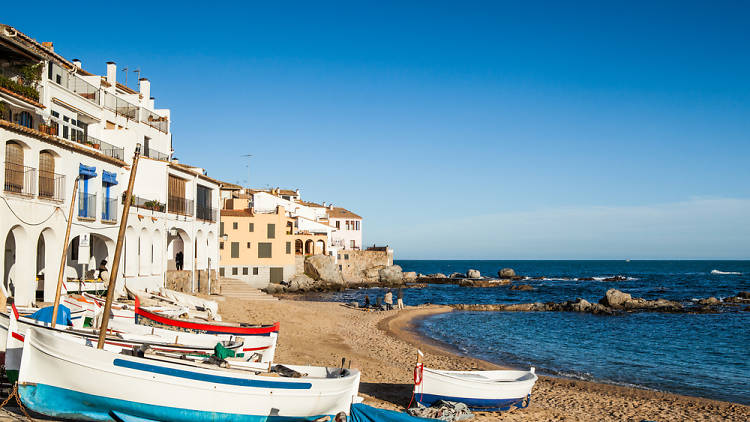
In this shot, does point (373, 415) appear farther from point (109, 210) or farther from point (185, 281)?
point (185, 281)

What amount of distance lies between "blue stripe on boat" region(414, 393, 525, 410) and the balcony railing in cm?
1595

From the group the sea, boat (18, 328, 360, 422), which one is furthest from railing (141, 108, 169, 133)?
boat (18, 328, 360, 422)

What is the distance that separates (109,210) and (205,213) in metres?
12.9

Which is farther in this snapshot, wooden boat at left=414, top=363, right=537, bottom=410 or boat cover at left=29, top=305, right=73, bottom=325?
boat cover at left=29, top=305, right=73, bottom=325

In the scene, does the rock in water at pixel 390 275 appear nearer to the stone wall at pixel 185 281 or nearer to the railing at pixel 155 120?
the stone wall at pixel 185 281

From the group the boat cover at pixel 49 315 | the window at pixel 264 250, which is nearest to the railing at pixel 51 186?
the boat cover at pixel 49 315

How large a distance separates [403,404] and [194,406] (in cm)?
674

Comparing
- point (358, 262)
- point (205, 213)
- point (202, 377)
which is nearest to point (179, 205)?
point (205, 213)

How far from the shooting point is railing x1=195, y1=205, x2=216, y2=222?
127ft

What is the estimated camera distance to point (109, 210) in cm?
2719

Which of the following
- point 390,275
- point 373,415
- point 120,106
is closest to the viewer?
point 373,415

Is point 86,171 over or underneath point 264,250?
over

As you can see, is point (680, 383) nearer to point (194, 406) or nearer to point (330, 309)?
point (194, 406)

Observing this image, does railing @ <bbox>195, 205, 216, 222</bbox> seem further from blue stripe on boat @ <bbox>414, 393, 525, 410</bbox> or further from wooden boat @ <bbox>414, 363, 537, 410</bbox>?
blue stripe on boat @ <bbox>414, 393, 525, 410</bbox>
